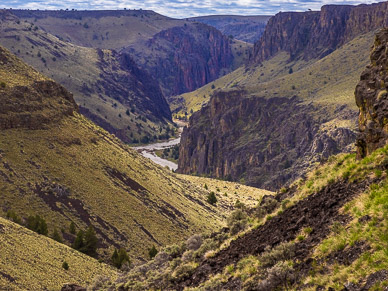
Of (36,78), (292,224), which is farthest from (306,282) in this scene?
(36,78)

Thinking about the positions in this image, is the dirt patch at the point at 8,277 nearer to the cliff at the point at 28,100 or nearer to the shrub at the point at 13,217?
the shrub at the point at 13,217

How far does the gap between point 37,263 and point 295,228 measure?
27.8 metres

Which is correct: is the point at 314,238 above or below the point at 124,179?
above

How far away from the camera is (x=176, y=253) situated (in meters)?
32.2

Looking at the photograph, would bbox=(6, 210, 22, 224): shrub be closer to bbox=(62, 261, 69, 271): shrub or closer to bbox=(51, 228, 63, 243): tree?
bbox=(51, 228, 63, 243): tree

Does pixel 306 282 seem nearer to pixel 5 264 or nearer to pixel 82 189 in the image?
pixel 5 264

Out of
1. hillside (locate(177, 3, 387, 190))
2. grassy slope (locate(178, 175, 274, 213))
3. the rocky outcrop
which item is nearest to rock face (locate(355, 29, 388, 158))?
the rocky outcrop

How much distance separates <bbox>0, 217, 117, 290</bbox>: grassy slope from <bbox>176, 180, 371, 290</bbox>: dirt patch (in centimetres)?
1880

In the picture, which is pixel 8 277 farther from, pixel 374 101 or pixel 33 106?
pixel 33 106

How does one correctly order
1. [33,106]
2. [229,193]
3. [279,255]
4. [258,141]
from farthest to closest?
[258,141] < [229,193] < [33,106] < [279,255]

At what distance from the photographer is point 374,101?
26.8 m

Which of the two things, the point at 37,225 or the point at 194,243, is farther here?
the point at 37,225

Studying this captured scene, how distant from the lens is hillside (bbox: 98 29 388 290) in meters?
18.2

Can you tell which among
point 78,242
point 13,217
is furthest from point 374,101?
point 13,217
